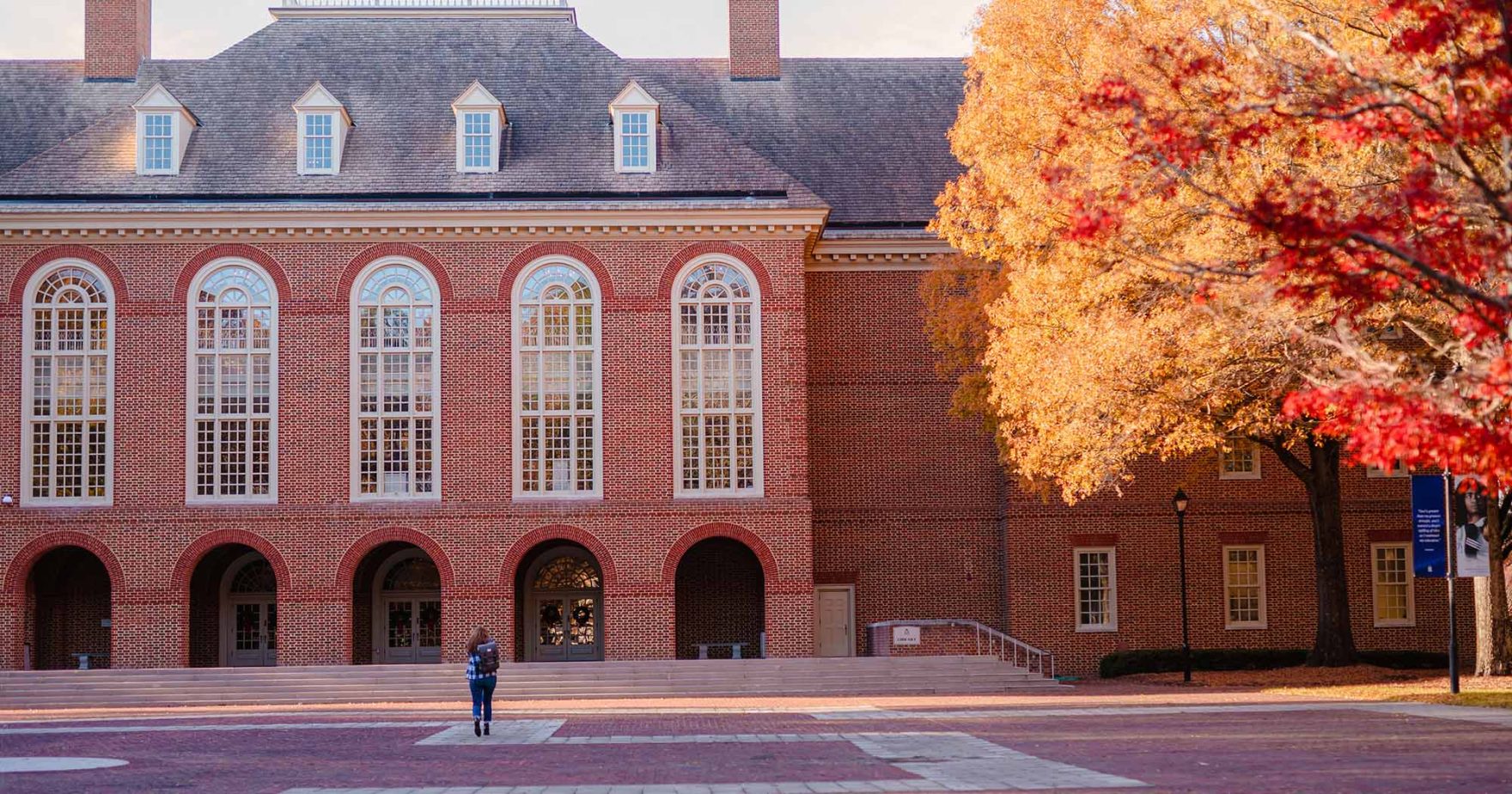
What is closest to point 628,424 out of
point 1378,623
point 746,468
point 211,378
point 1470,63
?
point 746,468

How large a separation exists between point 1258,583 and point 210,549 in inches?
909

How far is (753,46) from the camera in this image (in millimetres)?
41844

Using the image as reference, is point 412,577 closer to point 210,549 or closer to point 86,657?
point 210,549

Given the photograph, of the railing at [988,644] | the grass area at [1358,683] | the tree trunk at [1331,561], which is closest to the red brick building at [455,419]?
the railing at [988,644]

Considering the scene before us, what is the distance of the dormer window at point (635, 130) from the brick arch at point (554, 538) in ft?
25.9

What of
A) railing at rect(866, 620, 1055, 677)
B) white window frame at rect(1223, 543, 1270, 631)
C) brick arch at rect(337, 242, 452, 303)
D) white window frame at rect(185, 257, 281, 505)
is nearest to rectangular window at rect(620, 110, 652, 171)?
brick arch at rect(337, 242, 452, 303)

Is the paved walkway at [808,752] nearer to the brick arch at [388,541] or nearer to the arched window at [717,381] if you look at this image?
the brick arch at [388,541]

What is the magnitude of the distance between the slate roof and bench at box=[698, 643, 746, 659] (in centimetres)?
965

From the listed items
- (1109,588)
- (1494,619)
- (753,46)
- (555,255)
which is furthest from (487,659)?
(753,46)

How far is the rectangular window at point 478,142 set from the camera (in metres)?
34.5

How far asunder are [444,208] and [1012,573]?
49.1ft

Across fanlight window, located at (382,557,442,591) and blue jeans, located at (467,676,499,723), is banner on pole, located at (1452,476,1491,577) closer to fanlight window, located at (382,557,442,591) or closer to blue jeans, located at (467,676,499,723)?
blue jeans, located at (467,676,499,723)

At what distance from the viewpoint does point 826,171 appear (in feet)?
128

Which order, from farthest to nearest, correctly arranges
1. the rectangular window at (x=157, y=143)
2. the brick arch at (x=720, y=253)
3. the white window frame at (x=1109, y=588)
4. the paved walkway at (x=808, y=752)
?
1. the white window frame at (x=1109, y=588)
2. the rectangular window at (x=157, y=143)
3. the brick arch at (x=720, y=253)
4. the paved walkway at (x=808, y=752)
